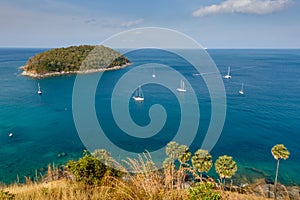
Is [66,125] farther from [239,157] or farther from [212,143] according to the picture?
[239,157]

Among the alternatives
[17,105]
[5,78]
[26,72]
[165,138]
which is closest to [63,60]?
[26,72]

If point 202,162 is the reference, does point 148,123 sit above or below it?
below

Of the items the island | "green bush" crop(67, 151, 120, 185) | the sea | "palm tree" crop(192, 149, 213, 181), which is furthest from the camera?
the island

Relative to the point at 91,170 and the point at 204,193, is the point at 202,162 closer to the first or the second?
the point at 91,170

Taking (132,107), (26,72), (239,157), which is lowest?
(239,157)

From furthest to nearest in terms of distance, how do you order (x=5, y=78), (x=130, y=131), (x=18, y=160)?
(x=5, y=78)
(x=130, y=131)
(x=18, y=160)

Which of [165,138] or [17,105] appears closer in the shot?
[165,138]

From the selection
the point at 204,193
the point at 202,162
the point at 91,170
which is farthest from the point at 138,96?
the point at 204,193

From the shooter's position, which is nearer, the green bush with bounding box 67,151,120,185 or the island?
the green bush with bounding box 67,151,120,185

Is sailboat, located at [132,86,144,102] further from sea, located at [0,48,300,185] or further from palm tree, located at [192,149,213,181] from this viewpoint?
palm tree, located at [192,149,213,181]

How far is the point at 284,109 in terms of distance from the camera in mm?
40500

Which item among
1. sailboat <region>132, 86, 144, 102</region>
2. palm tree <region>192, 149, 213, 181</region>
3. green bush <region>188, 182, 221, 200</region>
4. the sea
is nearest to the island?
the sea

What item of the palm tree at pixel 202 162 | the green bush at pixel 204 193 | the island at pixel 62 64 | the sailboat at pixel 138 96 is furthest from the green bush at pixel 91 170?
the island at pixel 62 64

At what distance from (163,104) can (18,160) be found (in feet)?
87.1
